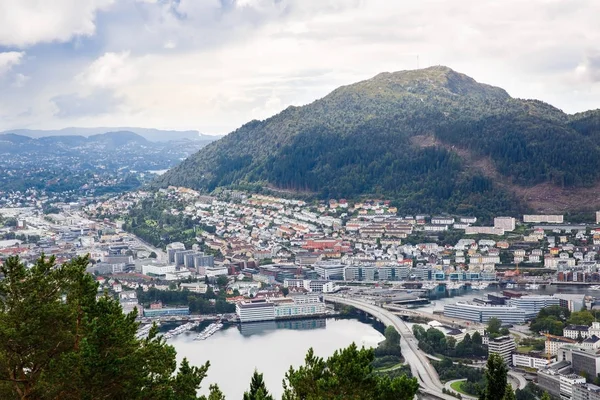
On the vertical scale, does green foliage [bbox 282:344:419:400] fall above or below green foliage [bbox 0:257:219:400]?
below

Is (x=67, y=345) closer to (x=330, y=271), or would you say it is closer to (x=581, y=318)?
(x=581, y=318)

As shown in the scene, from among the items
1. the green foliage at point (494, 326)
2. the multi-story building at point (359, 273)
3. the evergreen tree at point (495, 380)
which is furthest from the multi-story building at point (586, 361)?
the multi-story building at point (359, 273)

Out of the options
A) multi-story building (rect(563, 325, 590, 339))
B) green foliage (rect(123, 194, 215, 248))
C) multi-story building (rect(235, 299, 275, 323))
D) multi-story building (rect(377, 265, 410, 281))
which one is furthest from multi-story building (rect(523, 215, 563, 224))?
multi-story building (rect(563, 325, 590, 339))

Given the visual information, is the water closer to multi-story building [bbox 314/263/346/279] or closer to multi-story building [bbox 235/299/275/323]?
multi-story building [bbox 235/299/275/323]

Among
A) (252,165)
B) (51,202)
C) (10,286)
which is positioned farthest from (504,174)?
(10,286)

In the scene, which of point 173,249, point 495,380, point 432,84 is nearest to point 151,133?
point 432,84

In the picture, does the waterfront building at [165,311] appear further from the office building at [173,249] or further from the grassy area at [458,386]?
the grassy area at [458,386]

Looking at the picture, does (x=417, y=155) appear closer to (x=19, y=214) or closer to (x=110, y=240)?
(x=110, y=240)
